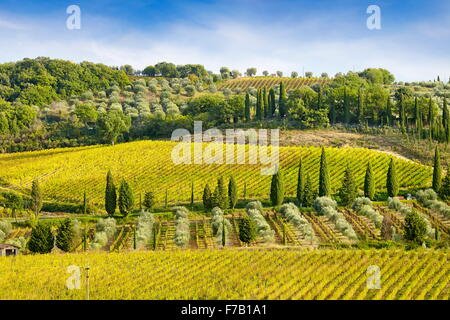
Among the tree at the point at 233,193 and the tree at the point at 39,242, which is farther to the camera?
the tree at the point at 233,193

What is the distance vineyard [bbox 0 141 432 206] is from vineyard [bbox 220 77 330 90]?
69237 mm

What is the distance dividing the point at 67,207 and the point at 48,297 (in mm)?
30524

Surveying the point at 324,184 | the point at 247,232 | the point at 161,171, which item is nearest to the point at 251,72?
the point at 161,171

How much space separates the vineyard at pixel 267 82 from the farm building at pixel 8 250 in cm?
10479

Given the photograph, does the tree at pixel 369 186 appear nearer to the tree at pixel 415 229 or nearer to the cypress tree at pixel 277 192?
the cypress tree at pixel 277 192

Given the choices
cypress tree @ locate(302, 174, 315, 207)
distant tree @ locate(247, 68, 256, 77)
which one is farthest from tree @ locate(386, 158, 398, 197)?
distant tree @ locate(247, 68, 256, 77)

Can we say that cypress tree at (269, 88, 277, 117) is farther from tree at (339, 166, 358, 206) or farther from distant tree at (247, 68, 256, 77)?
distant tree at (247, 68, 256, 77)

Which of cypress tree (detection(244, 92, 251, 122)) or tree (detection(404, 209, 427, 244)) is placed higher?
cypress tree (detection(244, 92, 251, 122))

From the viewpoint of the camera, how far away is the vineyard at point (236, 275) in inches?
1082

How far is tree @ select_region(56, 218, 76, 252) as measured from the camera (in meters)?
40.8

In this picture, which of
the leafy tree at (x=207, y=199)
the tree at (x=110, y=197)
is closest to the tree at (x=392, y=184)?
the leafy tree at (x=207, y=199)

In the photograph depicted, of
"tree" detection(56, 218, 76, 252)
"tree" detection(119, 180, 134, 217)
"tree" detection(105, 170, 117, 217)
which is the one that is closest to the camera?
"tree" detection(56, 218, 76, 252)

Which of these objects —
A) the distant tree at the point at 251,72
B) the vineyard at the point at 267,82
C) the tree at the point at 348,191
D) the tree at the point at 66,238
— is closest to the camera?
the tree at the point at 66,238
